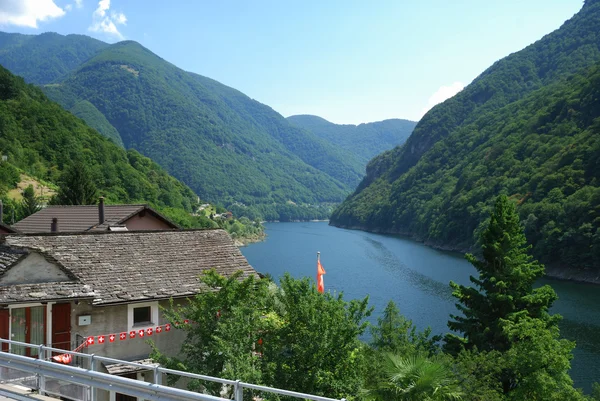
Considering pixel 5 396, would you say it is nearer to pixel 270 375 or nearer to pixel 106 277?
pixel 270 375

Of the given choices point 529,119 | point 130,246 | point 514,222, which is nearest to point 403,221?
point 529,119

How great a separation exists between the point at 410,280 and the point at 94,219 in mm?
50619

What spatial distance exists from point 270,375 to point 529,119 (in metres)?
148

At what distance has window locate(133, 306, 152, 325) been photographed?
16984mm

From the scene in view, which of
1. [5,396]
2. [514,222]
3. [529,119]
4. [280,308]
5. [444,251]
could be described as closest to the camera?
[5,396]

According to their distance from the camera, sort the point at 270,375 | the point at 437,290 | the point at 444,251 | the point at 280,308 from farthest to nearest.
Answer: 1. the point at 444,251
2. the point at 437,290
3. the point at 280,308
4. the point at 270,375

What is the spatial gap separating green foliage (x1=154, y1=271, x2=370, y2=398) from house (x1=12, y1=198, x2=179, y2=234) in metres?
17.5

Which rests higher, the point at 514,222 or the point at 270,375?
the point at 514,222

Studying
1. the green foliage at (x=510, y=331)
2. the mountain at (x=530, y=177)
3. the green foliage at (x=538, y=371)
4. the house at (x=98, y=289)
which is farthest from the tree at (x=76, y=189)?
the mountain at (x=530, y=177)

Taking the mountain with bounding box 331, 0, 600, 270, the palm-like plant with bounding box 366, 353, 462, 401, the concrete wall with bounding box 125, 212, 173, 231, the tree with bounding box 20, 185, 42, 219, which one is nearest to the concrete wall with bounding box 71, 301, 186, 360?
the palm-like plant with bounding box 366, 353, 462, 401

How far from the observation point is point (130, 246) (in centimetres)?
1903

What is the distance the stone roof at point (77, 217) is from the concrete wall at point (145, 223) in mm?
300

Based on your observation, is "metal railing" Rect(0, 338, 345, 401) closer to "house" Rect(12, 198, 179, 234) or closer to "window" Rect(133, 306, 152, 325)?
"window" Rect(133, 306, 152, 325)

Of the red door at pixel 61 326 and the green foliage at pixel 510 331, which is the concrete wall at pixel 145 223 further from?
the green foliage at pixel 510 331
